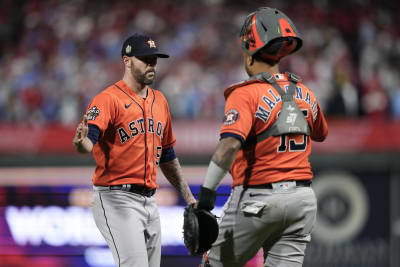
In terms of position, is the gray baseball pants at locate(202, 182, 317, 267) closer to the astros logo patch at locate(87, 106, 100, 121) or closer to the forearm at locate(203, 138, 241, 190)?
the forearm at locate(203, 138, 241, 190)

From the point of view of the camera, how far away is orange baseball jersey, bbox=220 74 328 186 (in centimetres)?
339

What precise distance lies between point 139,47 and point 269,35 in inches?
42.9

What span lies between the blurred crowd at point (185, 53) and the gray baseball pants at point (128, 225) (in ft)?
19.0

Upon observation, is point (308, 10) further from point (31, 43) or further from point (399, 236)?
point (399, 236)

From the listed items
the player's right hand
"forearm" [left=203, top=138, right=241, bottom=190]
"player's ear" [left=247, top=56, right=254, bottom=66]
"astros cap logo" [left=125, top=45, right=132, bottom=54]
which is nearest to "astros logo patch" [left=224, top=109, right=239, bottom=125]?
"forearm" [left=203, top=138, right=241, bottom=190]

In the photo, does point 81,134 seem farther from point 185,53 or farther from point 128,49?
point 185,53

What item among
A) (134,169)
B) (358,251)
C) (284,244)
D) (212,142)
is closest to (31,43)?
(212,142)

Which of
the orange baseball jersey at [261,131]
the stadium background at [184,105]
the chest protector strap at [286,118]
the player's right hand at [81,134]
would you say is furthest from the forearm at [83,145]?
the stadium background at [184,105]

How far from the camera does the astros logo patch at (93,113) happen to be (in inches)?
155

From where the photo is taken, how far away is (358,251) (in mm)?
6914

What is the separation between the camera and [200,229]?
137 inches

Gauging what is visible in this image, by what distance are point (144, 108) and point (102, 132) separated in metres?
0.42

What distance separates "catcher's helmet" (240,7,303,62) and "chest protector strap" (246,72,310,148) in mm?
154

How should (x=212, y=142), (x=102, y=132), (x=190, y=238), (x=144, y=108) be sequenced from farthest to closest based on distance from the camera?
(x=212, y=142)
(x=144, y=108)
(x=102, y=132)
(x=190, y=238)
